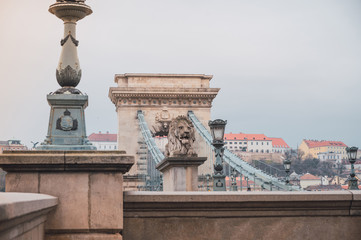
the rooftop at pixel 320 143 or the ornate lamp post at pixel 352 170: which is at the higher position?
the rooftop at pixel 320 143

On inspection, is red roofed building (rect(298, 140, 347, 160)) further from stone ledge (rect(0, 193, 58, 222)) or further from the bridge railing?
stone ledge (rect(0, 193, 58, 222))

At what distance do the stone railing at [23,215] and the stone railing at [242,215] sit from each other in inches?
36.1

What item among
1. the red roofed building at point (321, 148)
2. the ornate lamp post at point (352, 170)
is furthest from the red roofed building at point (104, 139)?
the ornate lamp post at point (352, 170)

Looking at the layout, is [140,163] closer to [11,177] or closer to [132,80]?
[132,80]

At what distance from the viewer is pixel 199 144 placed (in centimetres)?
4891

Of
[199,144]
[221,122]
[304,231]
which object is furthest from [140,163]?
[304,231]

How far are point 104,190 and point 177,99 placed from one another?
44.7 m

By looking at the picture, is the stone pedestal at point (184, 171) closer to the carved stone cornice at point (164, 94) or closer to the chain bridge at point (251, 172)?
the chain bridge at point (251, 172)

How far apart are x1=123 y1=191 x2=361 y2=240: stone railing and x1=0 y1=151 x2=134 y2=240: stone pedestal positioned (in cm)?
41

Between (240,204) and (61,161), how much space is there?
1665 millimetres

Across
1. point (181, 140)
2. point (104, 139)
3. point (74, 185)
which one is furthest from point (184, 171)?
point (104, 139)

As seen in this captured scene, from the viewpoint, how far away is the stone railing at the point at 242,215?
613 centimetres

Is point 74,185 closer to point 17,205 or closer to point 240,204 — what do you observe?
point 240,204

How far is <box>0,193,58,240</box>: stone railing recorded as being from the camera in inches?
142
